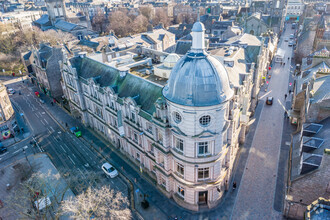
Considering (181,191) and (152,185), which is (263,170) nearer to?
(181,191)

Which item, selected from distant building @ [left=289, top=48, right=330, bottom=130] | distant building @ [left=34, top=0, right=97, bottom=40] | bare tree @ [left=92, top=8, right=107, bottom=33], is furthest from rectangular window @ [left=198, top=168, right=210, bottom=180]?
bare tree @ [left=92, top=8, right=107, bottom=33]

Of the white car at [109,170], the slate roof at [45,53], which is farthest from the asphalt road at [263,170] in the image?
the slate roof at [45,53]

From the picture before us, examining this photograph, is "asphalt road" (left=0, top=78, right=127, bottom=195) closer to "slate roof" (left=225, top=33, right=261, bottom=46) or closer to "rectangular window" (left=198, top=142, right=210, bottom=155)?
"rectangular window" (left=198, top=142, right=210, bottom=155)

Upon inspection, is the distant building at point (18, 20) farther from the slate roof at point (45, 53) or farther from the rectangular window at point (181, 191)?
the rectangular window at point (181, 191)

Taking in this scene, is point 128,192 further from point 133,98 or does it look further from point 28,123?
point 28,123

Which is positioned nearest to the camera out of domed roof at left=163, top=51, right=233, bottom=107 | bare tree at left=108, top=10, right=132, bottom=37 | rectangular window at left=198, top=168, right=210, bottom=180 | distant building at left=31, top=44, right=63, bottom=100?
domed roof at left=163, top=51, right=233, bottom=107

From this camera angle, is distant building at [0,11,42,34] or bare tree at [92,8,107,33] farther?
bare tree at [92,8,107,33]

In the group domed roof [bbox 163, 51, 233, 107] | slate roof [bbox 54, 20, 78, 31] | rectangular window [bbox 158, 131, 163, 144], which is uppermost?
slate roof [bbox 54, 20, 78, 31]

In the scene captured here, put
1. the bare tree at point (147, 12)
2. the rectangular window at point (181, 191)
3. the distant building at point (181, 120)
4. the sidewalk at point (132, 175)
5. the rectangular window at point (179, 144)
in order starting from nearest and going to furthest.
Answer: the distant building at point (181, 120)
the rectangular window at point (179, 144)
the sidewalk at point (132, 175)
the rectangular window at point (181, 191)
the bare tree at point (147, 12)
